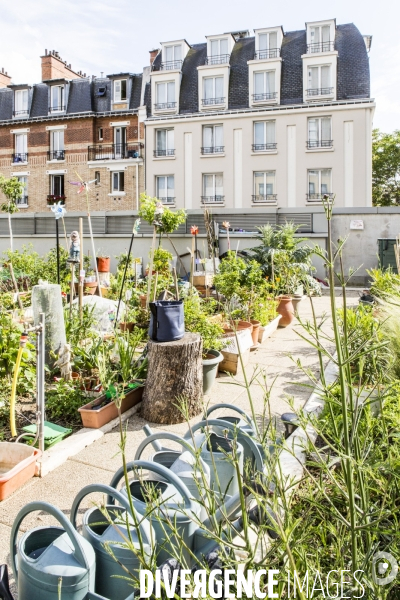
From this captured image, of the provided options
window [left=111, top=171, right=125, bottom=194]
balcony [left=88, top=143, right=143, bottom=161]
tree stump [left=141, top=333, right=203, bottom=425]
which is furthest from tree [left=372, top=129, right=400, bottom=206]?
tree stump [left=141, top=333, right=203, bottom=425]

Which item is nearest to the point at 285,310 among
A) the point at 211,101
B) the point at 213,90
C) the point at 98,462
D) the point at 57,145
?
the point at 98,462

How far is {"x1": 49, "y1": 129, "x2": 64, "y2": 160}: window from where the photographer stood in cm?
3038

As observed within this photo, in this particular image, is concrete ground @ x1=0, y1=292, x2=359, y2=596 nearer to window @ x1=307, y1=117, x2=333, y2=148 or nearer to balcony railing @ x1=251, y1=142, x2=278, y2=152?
window @ x1=307, y1=117, x2=333, y2=148

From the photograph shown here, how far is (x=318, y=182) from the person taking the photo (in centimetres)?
2491

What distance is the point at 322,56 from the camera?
82.8ft

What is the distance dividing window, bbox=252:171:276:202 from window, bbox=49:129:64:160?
12.4m

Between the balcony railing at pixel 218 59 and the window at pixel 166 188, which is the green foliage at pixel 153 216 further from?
the balcony railing at pixel 218 59

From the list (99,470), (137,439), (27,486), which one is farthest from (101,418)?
(27,486)

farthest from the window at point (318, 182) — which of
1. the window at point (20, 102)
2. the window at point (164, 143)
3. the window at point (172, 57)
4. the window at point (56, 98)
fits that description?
the window at point (20, 102)

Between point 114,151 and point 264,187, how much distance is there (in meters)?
9.59

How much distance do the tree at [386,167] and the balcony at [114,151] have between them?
15833 mm

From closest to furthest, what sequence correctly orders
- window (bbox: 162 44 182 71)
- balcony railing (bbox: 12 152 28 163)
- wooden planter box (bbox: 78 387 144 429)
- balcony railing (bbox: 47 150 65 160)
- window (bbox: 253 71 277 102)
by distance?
wooden planter box (bbox: 78 387 144 429)
window (bbox: 253 71 277 102)
window (bbox: 162 44 182 71)
balcony railing (bbox: 47 150 65 160)
balcony railing (bbox: 12 152 28 163)

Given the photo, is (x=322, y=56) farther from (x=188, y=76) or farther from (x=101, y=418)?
(x=101, y=418)

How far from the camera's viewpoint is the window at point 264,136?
25.7 m
